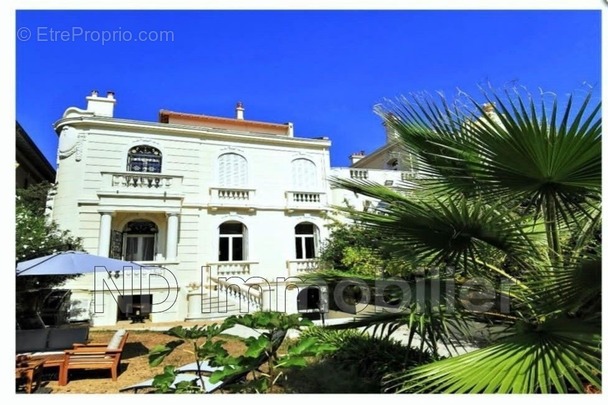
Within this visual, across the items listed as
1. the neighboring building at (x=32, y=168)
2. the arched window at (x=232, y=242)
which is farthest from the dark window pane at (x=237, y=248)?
the neighboring building at (x=32, y=168)

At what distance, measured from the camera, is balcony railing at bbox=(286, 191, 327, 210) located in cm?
1052

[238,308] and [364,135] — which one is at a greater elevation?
[364,135]

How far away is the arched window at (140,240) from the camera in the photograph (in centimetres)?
936

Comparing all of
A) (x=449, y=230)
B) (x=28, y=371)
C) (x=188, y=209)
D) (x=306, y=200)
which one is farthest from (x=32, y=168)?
(x=449, y=230)

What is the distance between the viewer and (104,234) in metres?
8.55

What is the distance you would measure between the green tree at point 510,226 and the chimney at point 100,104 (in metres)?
8.62

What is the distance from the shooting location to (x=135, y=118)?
938 cm

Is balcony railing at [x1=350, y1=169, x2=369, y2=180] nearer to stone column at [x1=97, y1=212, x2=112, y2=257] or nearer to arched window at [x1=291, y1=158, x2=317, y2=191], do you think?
arched window at [x1=291, y1=158, x2=317, y2=191]

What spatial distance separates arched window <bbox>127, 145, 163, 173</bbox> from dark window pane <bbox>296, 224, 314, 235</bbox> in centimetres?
405

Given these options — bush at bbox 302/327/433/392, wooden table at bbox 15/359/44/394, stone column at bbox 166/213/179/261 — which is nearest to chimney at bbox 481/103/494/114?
bush at bbox 302/327/433/392

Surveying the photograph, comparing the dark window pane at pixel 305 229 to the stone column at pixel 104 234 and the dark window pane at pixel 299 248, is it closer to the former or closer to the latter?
the dark window pane at pixel 299 248

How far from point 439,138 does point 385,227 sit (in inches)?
30.1
